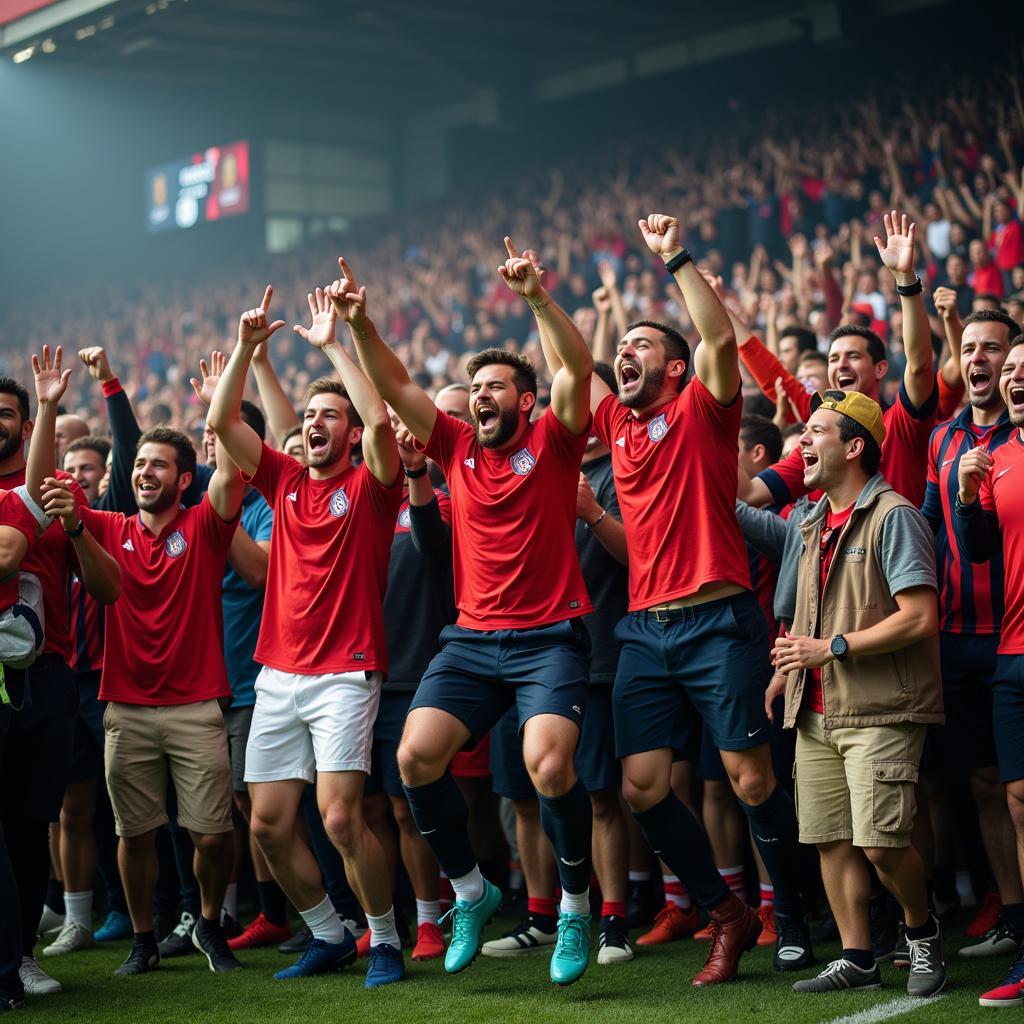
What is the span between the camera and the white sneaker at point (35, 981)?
5488mm

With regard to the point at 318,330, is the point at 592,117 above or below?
above

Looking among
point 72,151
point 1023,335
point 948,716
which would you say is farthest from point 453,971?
point 72,151

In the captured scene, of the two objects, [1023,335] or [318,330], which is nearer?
[1023,335]

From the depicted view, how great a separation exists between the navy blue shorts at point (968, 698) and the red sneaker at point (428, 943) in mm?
2298

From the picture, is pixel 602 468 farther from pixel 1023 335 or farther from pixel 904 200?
pixel 904 200

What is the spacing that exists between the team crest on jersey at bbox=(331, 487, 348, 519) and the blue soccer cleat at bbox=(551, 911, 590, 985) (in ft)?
6.18

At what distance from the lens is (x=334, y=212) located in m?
28.6

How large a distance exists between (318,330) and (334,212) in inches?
936

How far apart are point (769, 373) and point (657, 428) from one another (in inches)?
78.3

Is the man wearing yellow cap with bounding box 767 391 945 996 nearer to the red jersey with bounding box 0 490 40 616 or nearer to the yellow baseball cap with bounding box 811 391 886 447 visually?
the yellow baseball cap with bounding box 811 391 886 447

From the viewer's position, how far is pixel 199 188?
26797mm

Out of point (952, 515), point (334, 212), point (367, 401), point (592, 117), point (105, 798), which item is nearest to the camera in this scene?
point (952, 515)

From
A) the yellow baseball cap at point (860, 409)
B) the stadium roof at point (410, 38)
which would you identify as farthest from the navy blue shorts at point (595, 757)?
the stadium roof at point (410, 38)

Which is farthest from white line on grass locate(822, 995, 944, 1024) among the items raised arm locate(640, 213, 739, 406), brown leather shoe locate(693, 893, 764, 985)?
raised arm locate(640, 213, 739, 406)
